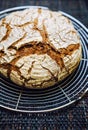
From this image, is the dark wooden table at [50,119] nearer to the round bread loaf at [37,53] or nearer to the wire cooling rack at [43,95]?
Answer: the wire cooling rack at [43,95]

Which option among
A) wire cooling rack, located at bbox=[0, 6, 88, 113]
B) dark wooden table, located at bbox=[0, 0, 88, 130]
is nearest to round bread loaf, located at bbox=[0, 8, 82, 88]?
wire cooling rack, located at bbox=[0, 6, 88, 113]

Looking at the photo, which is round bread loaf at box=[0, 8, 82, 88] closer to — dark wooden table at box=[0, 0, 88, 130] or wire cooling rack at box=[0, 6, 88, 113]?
Result: wire cooling rack at box=[0, 6, 88, 113]

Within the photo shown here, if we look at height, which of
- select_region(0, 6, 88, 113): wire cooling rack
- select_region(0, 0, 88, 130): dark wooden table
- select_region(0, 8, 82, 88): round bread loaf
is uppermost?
select_region(0, 8, 82, 88): round bread loaf

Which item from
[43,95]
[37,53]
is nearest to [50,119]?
[43,95]

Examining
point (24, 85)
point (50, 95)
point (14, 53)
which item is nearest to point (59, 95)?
point (50, 95)

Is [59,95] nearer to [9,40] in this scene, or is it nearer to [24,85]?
[24,85]

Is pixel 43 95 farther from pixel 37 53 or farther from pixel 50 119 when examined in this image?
pixel 37 53

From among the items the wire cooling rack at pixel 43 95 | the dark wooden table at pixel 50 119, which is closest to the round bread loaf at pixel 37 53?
the wire cooling rack at pixel 43 95

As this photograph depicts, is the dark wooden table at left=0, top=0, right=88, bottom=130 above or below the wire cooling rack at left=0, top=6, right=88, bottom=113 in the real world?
below
